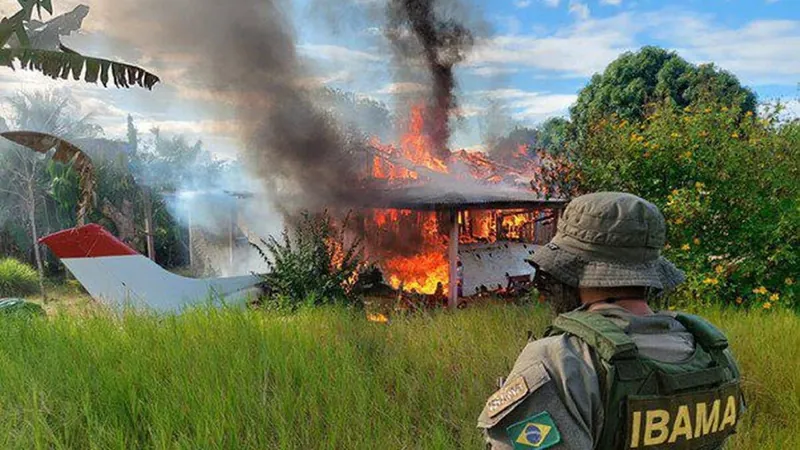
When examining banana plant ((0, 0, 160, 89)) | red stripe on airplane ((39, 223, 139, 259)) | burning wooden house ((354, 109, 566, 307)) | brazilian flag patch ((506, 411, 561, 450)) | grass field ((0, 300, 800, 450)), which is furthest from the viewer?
burning wooden house ((354, 109, 566, 307))

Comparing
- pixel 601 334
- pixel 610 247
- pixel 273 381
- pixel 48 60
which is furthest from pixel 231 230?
pixel 601 334

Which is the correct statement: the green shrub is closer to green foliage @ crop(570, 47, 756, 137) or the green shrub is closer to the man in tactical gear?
the man in tactical gear

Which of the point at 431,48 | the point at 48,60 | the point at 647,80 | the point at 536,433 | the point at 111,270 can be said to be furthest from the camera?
the point at 647,80

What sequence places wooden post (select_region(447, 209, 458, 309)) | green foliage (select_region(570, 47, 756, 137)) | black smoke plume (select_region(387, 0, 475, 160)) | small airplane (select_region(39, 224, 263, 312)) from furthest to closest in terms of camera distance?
green foliage (select_region(570, 47, 756, 137)) → black smoke plume (select_region(387, 0, 475, 160)) → wooden post (select_region(447, 209, 458, 309)) → small airplane (select_region(39, 224, 263, 312))

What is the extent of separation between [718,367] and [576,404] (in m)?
0.48

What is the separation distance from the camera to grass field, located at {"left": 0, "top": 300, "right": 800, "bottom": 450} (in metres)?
2.78

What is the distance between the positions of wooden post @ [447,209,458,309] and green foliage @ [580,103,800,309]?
133 inches

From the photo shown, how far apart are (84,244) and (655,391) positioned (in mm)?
9988

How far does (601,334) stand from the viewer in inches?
48.6

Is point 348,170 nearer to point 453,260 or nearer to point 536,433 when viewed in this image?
point 453,260

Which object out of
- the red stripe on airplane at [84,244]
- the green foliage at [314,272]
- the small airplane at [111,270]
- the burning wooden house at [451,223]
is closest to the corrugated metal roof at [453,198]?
the burning wooden house at [451,223]

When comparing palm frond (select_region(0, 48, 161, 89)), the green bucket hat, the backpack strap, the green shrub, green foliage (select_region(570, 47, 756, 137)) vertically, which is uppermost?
green foliage (select_region(570, 47, 756, 137))

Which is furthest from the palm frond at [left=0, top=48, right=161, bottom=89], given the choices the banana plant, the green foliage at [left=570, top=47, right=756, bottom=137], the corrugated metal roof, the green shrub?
the green foliage at [left=570, top=47, right=756, bottom=137]

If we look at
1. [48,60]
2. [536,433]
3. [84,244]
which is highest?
[48,60]
